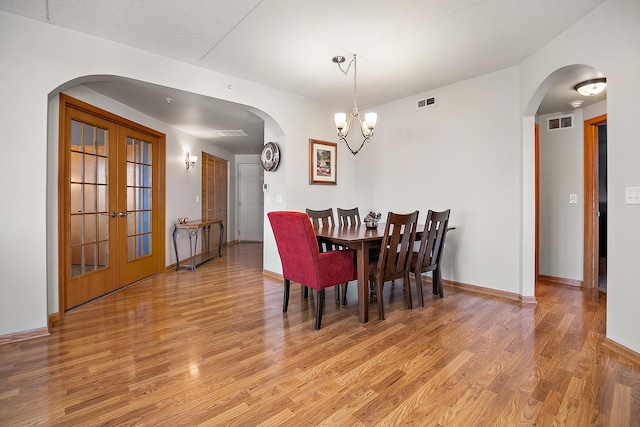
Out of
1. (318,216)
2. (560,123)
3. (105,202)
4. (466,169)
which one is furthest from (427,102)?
(105,202)

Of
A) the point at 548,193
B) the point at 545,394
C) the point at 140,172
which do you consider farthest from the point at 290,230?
the point at 548,193

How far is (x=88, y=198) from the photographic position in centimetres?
328

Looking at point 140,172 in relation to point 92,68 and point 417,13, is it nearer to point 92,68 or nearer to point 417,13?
point 92,68

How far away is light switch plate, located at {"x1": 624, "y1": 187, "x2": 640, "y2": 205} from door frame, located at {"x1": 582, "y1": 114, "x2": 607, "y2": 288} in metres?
2.20

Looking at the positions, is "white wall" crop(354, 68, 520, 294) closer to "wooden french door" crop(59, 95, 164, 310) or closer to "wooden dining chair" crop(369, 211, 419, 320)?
"wooden dining chair" crop(369, 211, 419, 320)

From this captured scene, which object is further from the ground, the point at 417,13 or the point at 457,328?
the point at 417,13

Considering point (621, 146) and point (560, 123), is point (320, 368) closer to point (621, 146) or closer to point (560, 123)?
point (621, 146)

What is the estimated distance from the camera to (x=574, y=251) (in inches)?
154

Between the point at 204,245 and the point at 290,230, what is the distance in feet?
12.5

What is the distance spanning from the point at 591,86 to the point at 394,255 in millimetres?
2666

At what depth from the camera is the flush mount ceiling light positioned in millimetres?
3057

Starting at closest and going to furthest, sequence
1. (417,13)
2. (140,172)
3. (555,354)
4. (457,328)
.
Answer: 1. (555,354)
2. (417,13)
3. (457,328)
4. (140,172)

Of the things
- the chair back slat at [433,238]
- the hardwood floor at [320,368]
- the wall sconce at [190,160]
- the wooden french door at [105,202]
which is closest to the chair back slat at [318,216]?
the hardwood floor at [320,368]

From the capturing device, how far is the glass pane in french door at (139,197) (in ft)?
13.1
